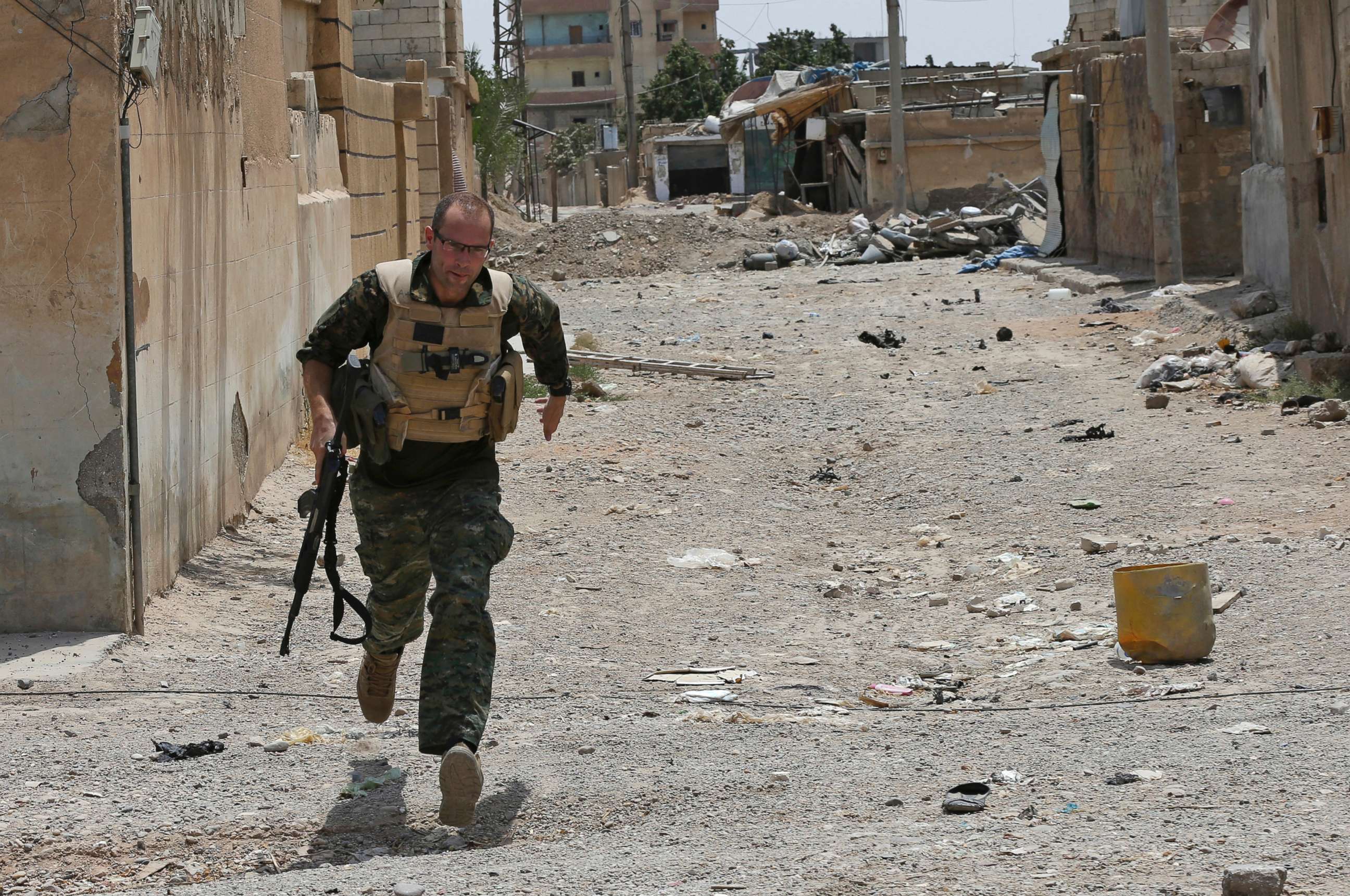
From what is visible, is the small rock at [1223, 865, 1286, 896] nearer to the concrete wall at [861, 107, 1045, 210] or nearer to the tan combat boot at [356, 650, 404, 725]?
the tan combat boot at [356, 650, 404, 725]

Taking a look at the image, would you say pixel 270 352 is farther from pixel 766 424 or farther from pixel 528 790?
pixel 528 790

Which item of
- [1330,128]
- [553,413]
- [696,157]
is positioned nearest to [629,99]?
[696,157]

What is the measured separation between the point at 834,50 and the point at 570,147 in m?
14.0

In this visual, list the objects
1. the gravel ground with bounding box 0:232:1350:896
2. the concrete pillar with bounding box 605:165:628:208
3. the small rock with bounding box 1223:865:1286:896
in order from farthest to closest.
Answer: the concrete pillar with bounding box 605:165:628:208, the gravel ground with bounding box 0:232:1350:896, the small rock with bounding box 1223:865:1286:896

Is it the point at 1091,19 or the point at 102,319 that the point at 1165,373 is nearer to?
the point at 102,319

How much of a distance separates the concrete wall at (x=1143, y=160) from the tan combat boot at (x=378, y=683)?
12837mm

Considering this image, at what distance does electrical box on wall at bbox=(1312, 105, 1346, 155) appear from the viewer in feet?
30.9

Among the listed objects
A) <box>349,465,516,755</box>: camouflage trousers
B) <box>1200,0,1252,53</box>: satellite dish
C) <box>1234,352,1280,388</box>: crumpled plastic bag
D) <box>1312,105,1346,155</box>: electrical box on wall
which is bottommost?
<box>349,465,516,755</box>: camouflage trousers

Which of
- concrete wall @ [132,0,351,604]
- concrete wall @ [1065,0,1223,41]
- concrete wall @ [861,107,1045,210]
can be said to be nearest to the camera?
concrete wall @ [132,0,351,604]

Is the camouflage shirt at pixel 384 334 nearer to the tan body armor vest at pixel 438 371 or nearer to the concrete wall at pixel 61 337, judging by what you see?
the tan body armor vest at pixel 438 371

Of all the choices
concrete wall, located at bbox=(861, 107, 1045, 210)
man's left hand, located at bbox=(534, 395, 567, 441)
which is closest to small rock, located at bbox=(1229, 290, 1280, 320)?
man's left hand, located at bbox=(534, 395, 567, 441)

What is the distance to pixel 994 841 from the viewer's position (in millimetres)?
3209

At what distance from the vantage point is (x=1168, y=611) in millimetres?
4707

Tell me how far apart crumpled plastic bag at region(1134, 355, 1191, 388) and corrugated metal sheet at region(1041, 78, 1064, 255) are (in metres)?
11.0
